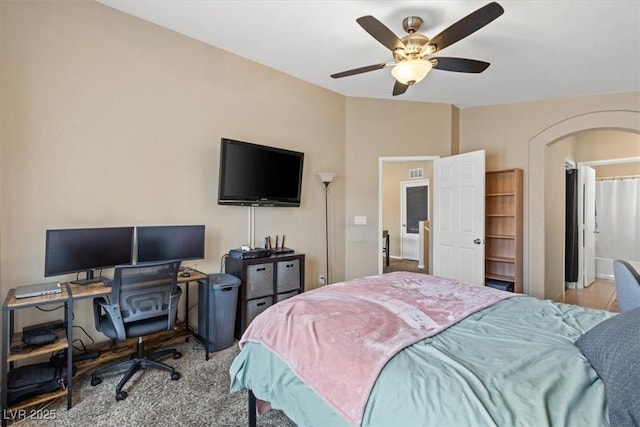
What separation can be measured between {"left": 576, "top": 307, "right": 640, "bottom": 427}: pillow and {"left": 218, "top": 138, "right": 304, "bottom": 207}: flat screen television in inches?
113

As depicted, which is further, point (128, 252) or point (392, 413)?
point (128, 252)

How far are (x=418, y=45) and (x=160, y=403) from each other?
3.06 m

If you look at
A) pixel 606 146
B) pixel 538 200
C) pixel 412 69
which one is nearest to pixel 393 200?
pixel 538 200

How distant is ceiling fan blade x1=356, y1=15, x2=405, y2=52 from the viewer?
6.48 feet

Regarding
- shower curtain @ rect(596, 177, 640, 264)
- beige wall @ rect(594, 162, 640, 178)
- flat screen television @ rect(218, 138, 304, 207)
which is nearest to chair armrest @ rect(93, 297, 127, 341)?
flat screen television @ rect(218, 138, 304, 207)

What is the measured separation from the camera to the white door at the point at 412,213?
7.29 meters

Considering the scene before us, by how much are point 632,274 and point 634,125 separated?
3168mm

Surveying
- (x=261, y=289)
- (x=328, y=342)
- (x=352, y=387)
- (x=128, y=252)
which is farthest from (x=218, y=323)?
(x=352, y=387)

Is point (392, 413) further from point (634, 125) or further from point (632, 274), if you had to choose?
point (634, 125)

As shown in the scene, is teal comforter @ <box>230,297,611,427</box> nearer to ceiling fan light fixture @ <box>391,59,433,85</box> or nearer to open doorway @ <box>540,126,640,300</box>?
ceiling fan light fixture @ <box>391,59,433,85</box>

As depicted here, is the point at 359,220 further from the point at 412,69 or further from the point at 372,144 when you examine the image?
the point at 412,69

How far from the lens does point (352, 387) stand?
1.19 meters

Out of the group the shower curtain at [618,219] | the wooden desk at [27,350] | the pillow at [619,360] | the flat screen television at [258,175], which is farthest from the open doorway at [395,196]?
the wooden desk at [27,350]

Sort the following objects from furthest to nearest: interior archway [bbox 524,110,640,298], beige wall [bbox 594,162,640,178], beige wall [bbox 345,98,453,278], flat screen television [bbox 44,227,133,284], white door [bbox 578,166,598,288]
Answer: beige wall [bbox 594,162,640,178] < white door [bbox 578,166,598,288] < beige wall [bbox 345,98,453,278] < interior archway [bbox 524,110,640,298] < flat screen television [bbox 44,227,133,284]
